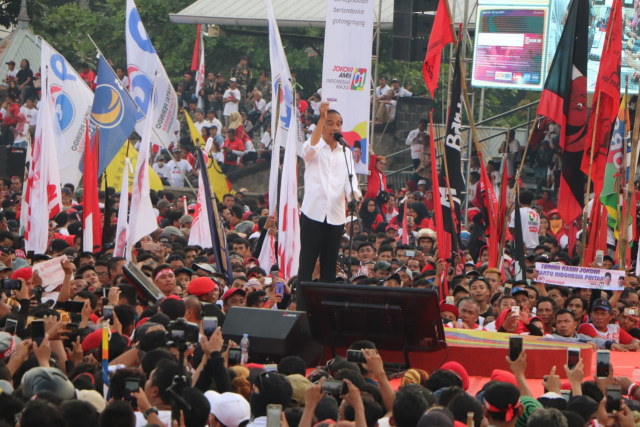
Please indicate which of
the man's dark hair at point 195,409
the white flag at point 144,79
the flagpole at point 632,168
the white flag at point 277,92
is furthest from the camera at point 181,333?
the white flag at point 144,79

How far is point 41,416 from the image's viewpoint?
19.2 ft

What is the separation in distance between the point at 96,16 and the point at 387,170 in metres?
11.4

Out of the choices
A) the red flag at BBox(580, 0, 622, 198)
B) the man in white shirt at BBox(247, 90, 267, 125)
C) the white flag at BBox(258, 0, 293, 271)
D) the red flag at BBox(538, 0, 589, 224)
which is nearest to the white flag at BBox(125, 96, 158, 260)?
the white flag at BBox(258, 0, 293, 271)

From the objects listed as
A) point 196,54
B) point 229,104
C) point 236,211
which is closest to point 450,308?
point 236,211

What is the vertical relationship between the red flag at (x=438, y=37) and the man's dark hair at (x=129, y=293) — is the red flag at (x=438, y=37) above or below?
above

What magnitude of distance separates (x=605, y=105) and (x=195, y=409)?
955cm

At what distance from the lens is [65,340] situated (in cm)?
891

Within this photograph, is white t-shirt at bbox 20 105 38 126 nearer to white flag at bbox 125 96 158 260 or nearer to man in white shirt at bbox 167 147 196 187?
man in white shirt at bbox 167 147 196 187

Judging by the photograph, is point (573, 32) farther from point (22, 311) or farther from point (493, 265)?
point (22, 311)

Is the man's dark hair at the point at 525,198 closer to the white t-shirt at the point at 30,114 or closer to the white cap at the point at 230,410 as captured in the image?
the white cap at the point at 230,410

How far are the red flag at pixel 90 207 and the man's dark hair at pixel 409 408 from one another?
332 inches

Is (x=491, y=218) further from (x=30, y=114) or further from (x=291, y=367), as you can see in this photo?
(x=30, y=114)

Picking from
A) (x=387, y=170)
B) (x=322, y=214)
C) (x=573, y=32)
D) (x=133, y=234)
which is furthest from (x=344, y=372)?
(x=387, y=170)

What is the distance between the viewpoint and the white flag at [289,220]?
13.4 meters
